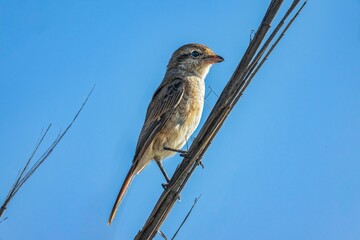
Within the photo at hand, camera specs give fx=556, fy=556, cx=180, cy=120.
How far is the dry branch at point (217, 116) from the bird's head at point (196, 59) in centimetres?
366

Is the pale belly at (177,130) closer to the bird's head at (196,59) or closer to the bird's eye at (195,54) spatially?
the bird's head at (196,59)

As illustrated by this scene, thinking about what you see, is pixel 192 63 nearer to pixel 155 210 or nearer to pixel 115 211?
pixel 115 211

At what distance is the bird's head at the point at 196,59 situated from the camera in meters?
6.83

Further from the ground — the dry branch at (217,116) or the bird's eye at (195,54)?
the bird's eye at (195,54)

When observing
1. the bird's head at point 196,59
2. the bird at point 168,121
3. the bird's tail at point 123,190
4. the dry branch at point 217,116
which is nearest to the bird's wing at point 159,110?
the bird at point 168,121

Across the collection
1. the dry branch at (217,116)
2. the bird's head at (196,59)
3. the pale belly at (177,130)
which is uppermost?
the bird's head at (196,59)

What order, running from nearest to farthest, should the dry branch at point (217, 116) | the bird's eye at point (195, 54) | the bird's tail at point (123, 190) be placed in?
1. the dry branch at point (217, 116)
2. the bird's tail at point (123, 190)
3. the bird's eye at point (195, 54)

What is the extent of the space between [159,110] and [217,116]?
9.65 feet

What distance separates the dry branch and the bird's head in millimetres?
3658

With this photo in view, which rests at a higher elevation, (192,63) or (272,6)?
(192,63)

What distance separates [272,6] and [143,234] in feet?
4.72

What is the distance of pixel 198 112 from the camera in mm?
6027

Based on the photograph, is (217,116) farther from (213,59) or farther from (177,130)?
(213,59)

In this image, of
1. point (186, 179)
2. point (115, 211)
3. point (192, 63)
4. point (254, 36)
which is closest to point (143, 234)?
point (186, 179)
